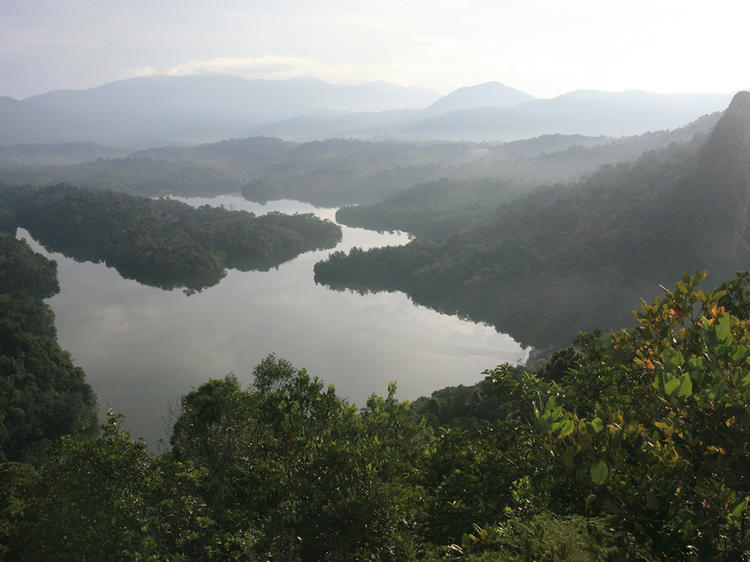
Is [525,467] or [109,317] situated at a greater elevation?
[525,467]

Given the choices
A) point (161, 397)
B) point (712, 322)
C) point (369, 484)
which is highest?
point (712, 322)

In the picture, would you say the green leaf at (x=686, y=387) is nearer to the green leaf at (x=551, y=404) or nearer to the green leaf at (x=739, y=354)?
the green leaf at (x=739, y=354)

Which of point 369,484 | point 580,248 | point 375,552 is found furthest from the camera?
point 580,248

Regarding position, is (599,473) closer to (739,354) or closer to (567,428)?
(567,428)

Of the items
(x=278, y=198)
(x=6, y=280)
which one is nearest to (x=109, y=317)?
(x=6, y=280)

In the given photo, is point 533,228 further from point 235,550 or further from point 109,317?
point 235,550

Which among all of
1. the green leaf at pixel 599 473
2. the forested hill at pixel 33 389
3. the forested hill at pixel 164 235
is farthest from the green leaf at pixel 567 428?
the forested hill at pixel 164 235

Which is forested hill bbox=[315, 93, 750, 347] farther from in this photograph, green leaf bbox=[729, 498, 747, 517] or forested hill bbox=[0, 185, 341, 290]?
green leaf bbox=[729, 498, 747, 517]
